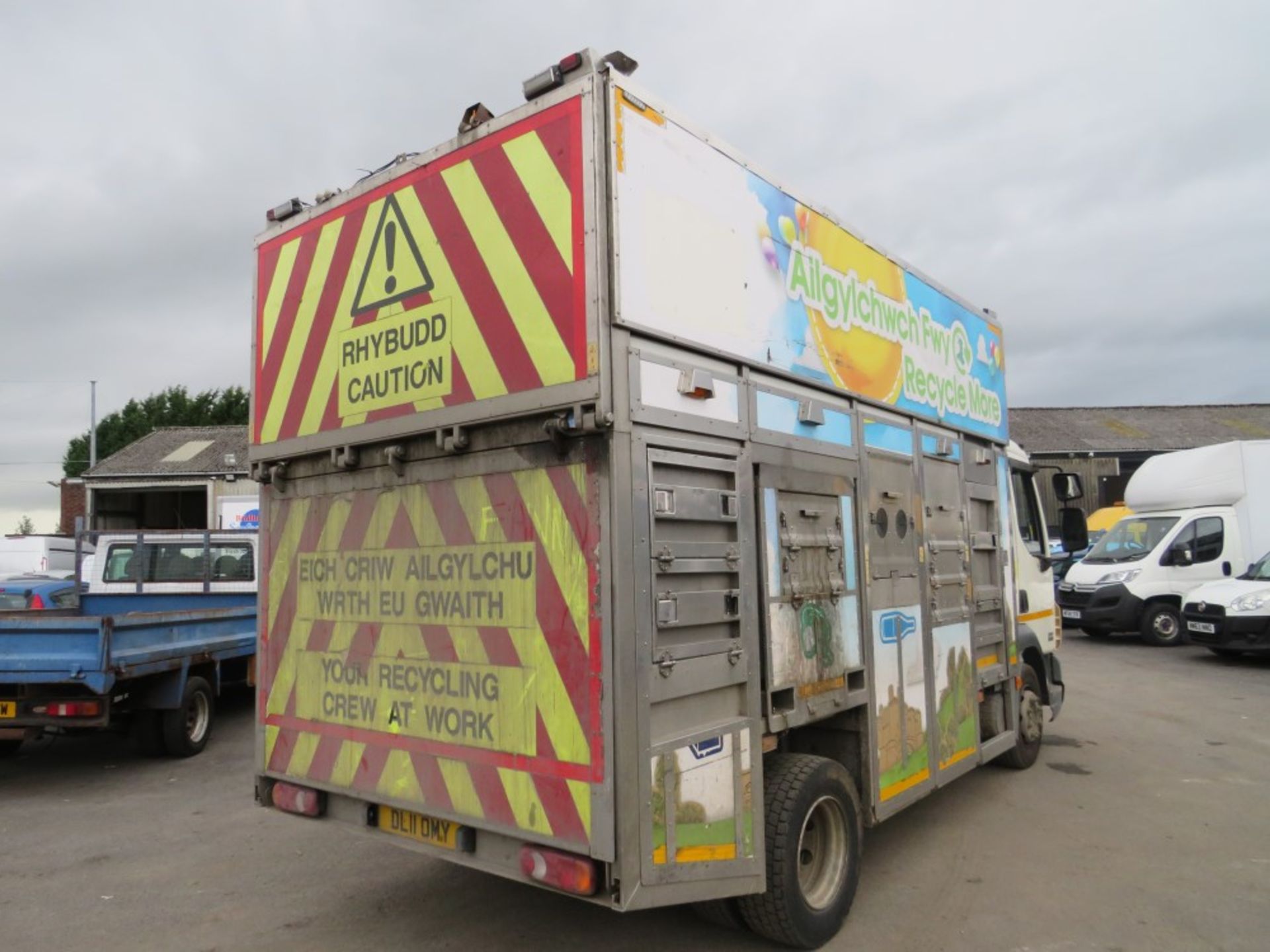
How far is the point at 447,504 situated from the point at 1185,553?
14877 millimetres

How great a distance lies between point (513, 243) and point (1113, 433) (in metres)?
37.4

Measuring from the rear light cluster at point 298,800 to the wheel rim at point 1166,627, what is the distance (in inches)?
573

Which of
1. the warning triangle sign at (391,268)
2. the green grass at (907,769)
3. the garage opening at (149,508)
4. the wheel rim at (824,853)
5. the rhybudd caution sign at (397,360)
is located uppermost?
the garage opening at (149,508)

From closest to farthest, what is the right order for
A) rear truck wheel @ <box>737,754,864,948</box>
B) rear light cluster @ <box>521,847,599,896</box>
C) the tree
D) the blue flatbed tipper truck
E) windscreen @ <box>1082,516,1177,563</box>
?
rear light cluster @ <box>521,847,599,896</box> → rear truck wheel @ <box>737,754,864,948</box> → the blue flatbed tipper truck → windscreen @ <box>1082,516,1177,563</box> → the tree

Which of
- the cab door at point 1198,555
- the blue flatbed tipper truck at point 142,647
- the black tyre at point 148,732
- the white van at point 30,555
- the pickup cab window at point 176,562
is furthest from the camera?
the white van at point 30,555

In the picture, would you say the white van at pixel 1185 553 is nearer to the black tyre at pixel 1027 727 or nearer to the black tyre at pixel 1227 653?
the black tyre at pixel 1227 653

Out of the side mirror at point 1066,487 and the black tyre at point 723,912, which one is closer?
the black tyre at point 723,912

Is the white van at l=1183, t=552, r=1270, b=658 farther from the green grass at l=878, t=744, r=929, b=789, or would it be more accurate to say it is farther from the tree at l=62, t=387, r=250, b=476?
the tree at l=62, t=387, r=250, b=476

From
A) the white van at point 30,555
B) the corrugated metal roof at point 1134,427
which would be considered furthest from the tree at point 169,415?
the corrugated metal roof at point 1134,427

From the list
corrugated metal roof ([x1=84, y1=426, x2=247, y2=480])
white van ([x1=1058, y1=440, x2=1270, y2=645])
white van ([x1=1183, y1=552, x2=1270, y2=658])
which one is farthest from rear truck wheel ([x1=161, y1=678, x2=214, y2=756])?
corrugated metal roof ([x1=84, y1=426, x2=247, y2=480])

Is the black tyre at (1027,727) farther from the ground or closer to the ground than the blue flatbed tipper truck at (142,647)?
closer to the ground

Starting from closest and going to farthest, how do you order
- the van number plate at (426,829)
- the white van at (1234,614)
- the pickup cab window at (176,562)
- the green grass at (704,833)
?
the green grass at (704,833) < the van number plate at (426,829) < the pickup cab window at (176,562) < the white van at (1234,614)

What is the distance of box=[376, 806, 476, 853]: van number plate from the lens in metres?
3.52

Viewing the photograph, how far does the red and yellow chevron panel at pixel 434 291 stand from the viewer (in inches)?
132
